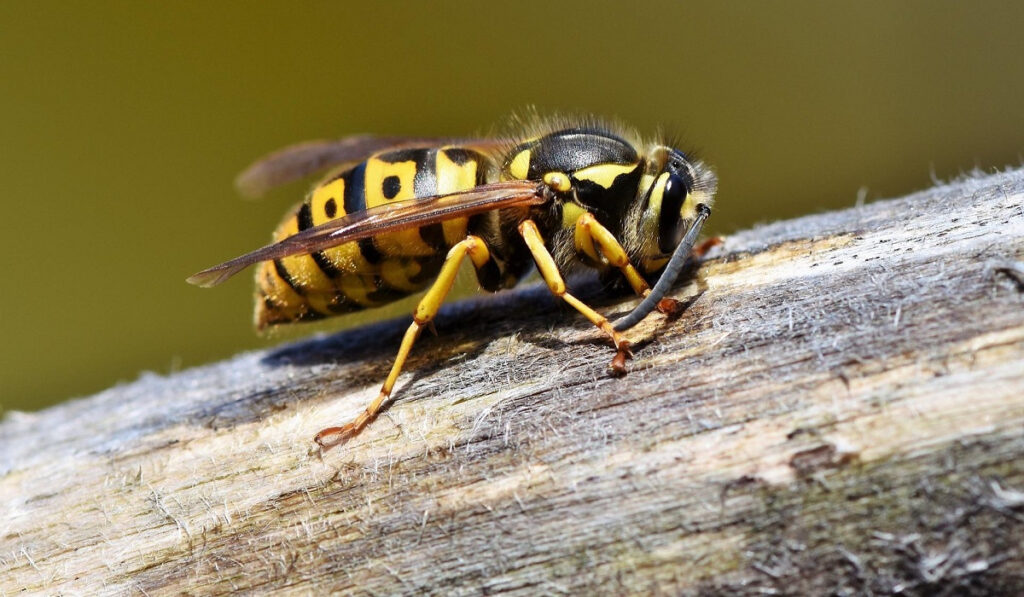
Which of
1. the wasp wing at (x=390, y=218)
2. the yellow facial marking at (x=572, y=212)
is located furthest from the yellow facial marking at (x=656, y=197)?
the wasp wing at (x=390, y=218)

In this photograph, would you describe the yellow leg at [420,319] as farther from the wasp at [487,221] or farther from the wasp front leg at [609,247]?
the wasp front leg at [609,247]

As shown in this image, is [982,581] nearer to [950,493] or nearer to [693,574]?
[950,493]

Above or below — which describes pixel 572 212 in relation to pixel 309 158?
below

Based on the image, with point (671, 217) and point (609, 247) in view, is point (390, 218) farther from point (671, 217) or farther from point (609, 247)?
point (671, 217)

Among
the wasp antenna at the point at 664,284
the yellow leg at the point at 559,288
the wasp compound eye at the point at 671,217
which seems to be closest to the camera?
the yellow leg at the point at 559,288

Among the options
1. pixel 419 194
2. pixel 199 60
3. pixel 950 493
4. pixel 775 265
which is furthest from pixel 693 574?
pixel 199 60

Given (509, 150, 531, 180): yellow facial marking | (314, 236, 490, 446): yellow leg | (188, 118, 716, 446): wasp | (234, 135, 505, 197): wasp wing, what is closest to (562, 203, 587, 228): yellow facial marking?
(188, 118, 716, 446): wasp

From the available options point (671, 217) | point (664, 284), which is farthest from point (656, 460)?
point (671, 217)
